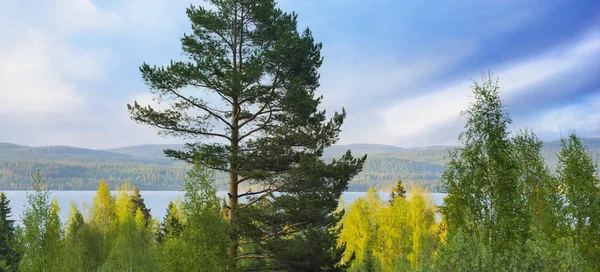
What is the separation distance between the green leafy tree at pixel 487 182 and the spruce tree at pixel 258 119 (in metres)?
3.87

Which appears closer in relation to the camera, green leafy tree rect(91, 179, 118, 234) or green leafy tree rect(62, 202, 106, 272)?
green leafy tree rect(62, 202, 106, 272)

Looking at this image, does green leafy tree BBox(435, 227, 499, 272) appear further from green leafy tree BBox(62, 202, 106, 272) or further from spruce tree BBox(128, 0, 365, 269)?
green leafy tree BBox(62, 202, 106, 272)

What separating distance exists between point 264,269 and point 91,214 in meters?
51.3

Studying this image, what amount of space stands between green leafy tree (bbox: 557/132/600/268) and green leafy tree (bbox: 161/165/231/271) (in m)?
13.7

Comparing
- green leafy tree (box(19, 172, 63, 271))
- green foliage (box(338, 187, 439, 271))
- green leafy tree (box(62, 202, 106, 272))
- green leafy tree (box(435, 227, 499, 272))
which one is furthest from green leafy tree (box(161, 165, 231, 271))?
green foliage (box(338, 187, 439, 271))

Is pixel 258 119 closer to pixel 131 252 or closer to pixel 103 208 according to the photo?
pixel 131 252

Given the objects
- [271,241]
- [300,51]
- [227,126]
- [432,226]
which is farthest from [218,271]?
[432,226]

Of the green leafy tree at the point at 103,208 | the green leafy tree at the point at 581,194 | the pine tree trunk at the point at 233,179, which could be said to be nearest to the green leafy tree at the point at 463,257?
the pine tree trunk at the point at 233,179

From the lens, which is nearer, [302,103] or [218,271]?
[218,271]

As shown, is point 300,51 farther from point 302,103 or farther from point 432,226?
point 432,226

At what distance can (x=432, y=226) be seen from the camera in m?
54.9

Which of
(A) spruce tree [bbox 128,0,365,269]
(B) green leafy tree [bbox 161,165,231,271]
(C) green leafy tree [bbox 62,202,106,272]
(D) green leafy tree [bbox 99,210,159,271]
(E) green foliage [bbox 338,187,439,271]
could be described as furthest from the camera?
(E) green foliage [bbox 338,187,439,271]

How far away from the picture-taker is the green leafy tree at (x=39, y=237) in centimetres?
2089

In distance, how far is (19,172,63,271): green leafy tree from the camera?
2089cm
